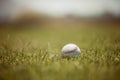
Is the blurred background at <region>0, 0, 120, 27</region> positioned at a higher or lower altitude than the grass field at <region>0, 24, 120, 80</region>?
→ higher

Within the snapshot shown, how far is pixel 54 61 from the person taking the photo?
239 centimetres

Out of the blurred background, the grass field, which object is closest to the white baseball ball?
the grass field

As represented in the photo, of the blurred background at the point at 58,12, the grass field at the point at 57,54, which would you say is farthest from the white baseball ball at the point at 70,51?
the blurred background at the point at 58,12

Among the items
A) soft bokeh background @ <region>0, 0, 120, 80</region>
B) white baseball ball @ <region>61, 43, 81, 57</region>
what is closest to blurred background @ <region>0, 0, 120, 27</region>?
soft bokeh background @ <region>0, 0, 120, 80</region>

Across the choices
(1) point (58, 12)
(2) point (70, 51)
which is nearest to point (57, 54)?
(2) point (70, 51)

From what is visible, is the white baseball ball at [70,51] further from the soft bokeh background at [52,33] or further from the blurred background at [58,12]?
the blurred background at [58,12]

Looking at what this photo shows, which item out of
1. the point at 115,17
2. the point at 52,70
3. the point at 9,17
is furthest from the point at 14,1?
the point at 115,17

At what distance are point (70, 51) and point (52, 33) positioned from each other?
0.28 m

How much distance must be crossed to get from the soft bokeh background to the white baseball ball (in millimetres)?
37

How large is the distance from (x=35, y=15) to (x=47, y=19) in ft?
0.35

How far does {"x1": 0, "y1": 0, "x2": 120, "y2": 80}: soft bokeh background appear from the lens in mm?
2410

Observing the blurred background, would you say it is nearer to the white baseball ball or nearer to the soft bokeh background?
the soft bokeh background

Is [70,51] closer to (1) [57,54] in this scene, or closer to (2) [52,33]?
(1) [57,54]

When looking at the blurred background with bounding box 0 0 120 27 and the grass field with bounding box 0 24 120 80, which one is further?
the blurred background with bounding box 0 0 120 27
